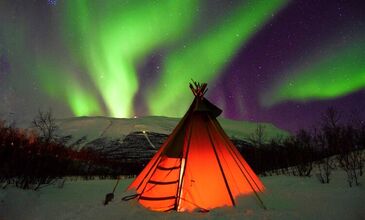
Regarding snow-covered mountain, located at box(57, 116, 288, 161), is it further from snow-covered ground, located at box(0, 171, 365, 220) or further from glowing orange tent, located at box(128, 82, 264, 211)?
glowing orange tent, located at box(128, 82, 264, 211)

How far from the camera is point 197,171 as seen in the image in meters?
7.20

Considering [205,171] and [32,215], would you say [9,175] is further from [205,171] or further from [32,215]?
[205,171]

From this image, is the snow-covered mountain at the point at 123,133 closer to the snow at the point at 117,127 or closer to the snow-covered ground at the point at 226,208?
the snow at the point at 117,127

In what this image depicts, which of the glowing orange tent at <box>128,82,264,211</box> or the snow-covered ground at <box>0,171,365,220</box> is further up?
the glowing orange tent at <box>128,82,264,211</box>

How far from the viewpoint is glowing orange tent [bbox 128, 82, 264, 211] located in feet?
22.3

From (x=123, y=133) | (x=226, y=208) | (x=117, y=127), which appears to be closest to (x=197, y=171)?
(x=226, y=208)

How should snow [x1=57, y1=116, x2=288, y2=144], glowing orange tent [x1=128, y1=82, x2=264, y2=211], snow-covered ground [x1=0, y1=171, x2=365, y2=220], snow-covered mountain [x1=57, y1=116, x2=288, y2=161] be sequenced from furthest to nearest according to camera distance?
snow [x1=57, y1=116, x2=288, y2=144], snow-covered mountain [x1=57, y1=116, x2=288, y2=161], glowing orange tent [x1=128, y1=82, x2=264, y2=211], snow-covered ground [x1=0, y1=171, x2=365, y2=220]

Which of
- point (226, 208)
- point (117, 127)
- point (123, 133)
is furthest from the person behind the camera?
point (117, 127)

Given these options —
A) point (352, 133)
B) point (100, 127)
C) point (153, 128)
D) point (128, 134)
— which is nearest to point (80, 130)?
point (100, 127)

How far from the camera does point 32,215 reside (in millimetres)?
6914

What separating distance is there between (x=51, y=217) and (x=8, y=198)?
1794 millimetres

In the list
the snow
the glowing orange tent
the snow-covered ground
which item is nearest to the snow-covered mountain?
the snow

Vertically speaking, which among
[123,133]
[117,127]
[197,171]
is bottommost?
[197,171]

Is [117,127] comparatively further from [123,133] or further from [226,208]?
[226,208]
